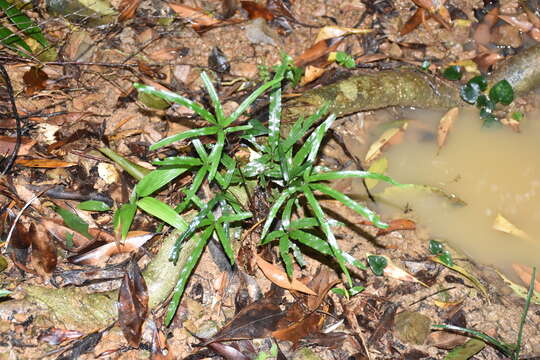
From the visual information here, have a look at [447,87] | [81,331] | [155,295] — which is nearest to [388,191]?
[447,87]

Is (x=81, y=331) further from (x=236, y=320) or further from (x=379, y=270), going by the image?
(x=379, y=270)

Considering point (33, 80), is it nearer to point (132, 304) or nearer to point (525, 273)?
point (132, 304)

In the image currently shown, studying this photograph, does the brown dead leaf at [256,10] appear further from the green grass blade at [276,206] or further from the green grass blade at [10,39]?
the green grass blade at [276,206]

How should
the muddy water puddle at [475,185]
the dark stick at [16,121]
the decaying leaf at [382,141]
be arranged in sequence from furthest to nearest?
the decaying leaf at [382,141] < the muddy water puddle at [475,185] < the dark stick at [16,121]

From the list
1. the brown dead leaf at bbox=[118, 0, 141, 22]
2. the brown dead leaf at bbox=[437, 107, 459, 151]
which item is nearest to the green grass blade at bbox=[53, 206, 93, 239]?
the brown dead leaf at bbox=[118, 0, 141, 22]

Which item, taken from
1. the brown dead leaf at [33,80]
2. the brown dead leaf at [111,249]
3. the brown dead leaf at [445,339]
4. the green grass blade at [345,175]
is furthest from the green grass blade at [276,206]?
the brown dead leaf at [33,80]

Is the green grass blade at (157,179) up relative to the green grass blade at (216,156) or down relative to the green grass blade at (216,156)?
down

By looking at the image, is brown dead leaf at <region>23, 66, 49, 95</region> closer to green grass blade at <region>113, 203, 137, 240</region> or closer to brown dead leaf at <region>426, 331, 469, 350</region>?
green grass blade at <region>113, 203, 137, 240</region>
